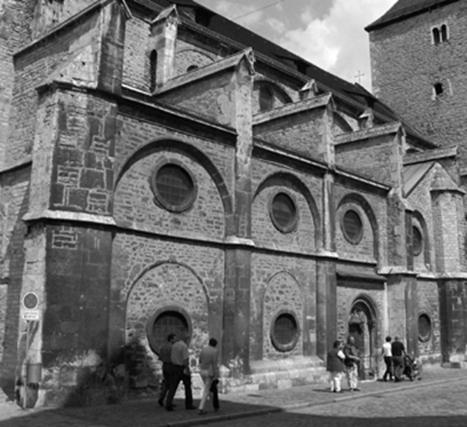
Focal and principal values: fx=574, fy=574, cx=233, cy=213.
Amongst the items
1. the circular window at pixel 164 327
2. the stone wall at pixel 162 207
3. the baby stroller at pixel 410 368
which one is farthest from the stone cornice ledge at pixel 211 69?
the baby stroller at pixel 410 368

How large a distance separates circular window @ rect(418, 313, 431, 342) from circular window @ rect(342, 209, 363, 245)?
17.3 feet

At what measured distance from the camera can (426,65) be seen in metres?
35.8

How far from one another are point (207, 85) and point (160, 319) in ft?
21.7

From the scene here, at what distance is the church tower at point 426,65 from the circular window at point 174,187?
76.0 feet

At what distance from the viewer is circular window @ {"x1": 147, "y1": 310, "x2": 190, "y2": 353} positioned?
40.8 ft

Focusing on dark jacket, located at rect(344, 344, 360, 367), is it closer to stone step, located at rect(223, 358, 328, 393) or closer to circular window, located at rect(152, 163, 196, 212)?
stone step, located at rect(223, 358, 328, 393)

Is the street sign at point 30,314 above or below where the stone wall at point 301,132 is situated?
below

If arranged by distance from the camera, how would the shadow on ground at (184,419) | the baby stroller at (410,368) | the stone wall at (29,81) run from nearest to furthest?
the shadow on ground at (184,419) → the stone wall at (29,81) → the baby stroller at (410,368)

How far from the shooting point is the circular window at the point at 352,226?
1913 centimetres

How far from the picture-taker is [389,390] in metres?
14.8

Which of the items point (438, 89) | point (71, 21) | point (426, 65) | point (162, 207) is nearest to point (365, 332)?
point (162, 207)

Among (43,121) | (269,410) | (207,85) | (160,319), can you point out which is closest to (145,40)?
(207,85)

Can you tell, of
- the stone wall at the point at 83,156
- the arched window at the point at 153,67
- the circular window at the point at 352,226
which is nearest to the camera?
the stone wall at the point at 83,156

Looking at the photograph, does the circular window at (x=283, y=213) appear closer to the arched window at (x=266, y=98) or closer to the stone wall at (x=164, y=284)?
the stone wall at (x=164, y=284)
